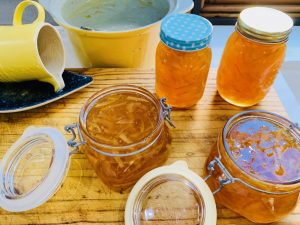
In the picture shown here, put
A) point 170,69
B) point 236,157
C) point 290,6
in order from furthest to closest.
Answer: point 290,6
point 170,69
point 236,157

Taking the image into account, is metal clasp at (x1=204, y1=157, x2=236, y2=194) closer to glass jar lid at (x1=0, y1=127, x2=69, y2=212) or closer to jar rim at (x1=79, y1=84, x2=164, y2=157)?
jar rim at (x1=79, y1=84, x2=164, y2=157)

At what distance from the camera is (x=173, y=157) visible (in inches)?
19.2

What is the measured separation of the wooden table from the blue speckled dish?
0.06 feet

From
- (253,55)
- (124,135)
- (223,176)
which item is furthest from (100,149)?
(253,55)

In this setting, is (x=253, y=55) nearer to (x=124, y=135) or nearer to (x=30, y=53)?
(x=124, y=135)

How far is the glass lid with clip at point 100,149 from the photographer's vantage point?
41cm

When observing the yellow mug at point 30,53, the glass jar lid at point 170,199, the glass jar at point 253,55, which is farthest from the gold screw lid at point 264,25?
the yellow mug at point 30,53

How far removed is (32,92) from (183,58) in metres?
0.28

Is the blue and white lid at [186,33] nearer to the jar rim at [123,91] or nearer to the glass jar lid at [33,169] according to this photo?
the jar rim at [123,91]

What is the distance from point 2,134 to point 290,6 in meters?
0.79

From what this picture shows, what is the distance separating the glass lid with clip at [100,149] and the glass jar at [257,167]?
0.09 metres

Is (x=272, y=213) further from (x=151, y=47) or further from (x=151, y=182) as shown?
(x=151, y=47)

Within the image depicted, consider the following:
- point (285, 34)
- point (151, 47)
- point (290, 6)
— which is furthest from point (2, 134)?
point (290, 6)

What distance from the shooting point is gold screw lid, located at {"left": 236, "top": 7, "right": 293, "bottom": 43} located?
0.44 meters
